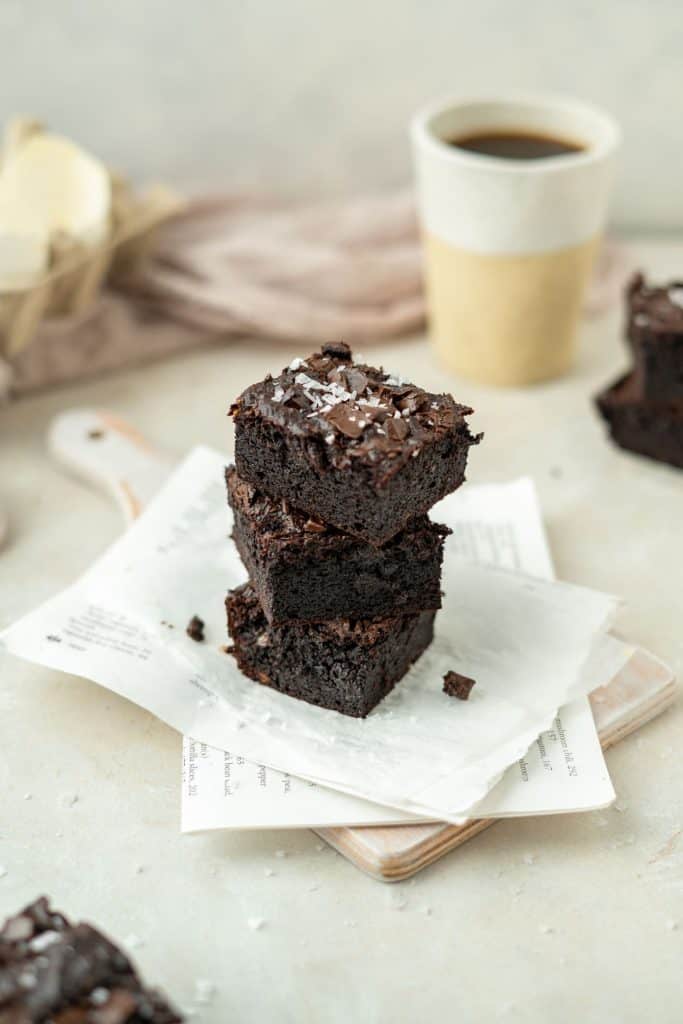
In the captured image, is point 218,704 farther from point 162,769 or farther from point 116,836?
point 116,836

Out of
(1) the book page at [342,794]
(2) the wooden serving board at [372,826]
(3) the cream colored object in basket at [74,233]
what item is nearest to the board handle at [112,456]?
(2) the wooden serving board at [372,826]

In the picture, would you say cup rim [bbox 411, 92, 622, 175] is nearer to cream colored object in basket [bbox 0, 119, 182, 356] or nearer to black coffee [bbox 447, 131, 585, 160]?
black coffee [bbox 447, 131, 585, 160]

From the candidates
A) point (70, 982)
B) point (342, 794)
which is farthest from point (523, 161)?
point (70, 982)

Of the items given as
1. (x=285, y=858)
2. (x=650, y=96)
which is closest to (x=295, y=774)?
(x=285, y=858)

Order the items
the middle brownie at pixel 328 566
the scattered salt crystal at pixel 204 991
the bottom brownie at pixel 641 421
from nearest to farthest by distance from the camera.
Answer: the scattered salt crystal at pixel 204 991 → the middle brownie at pixel 328 566 → the bottom brownie at pixel 641 421

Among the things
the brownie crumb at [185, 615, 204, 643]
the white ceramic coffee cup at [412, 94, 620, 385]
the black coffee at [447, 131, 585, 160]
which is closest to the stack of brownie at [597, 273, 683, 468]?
the white ceramic coffee cup at [412, 94, 620, 385]

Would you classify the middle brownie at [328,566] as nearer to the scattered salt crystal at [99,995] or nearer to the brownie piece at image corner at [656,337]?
→ the scattered salt crystal at [99,995]

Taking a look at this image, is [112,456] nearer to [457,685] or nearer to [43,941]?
[457,685]
